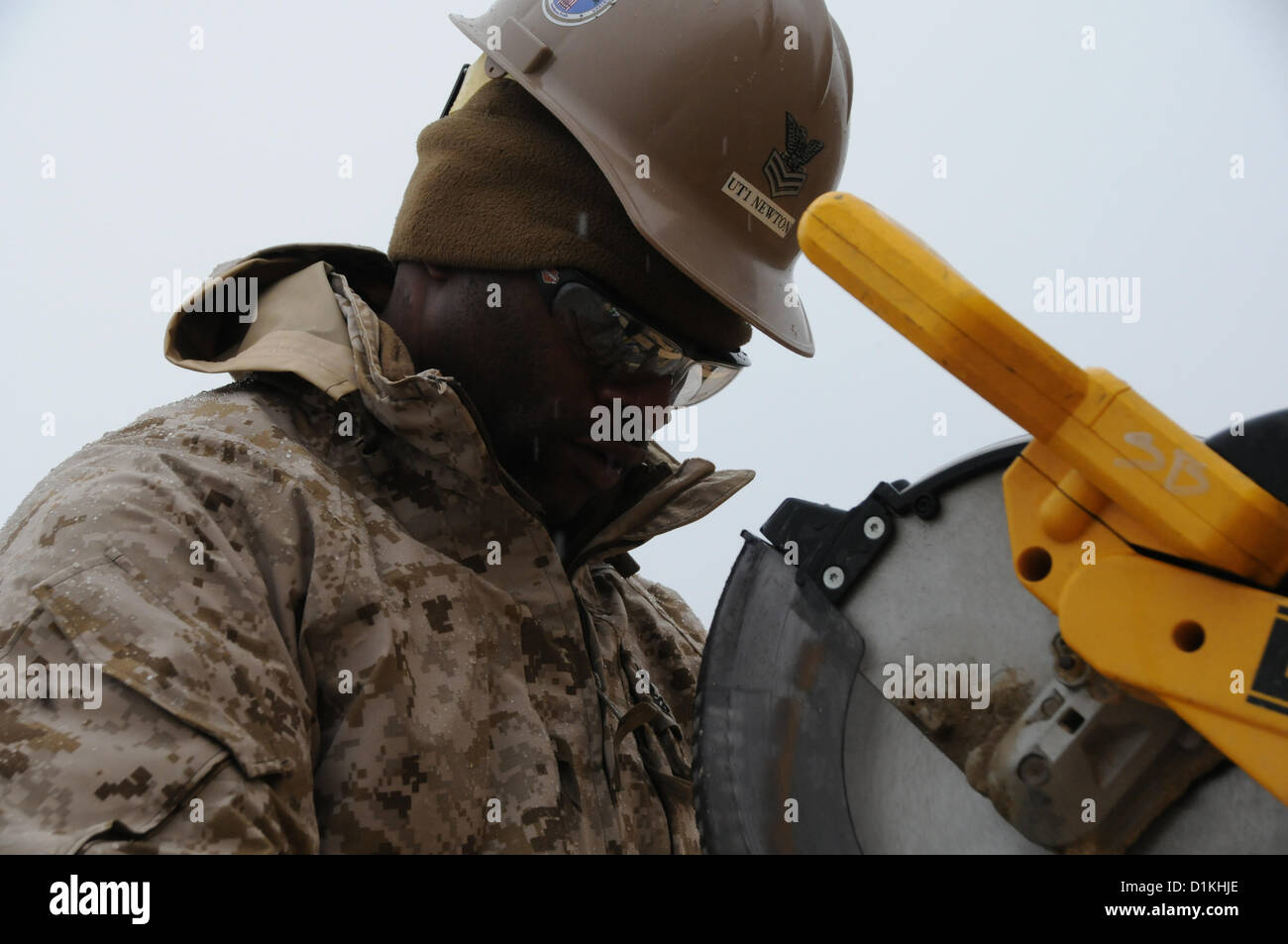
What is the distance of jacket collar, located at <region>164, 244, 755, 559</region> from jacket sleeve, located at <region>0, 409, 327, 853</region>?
0.29m

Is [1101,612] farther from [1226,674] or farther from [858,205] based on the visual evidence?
[858,205]

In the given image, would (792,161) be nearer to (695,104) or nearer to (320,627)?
(695,104)

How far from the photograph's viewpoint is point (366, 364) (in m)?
2.22

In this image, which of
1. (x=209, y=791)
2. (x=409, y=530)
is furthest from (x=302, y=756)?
(x=409, y=530)

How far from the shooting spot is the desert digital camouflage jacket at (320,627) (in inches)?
62.2

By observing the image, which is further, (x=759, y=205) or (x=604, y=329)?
(x=759, y=205)

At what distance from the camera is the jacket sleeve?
1.51m

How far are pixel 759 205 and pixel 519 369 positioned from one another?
1.92 ft

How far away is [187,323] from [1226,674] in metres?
1.89

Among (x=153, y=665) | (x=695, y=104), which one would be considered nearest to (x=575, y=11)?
(x=695, y=104)

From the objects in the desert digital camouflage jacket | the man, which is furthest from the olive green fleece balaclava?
the desert digital camouflage jacket

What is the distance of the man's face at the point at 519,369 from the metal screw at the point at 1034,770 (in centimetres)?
118

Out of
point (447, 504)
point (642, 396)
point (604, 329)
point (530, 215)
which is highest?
point (530, 215)
